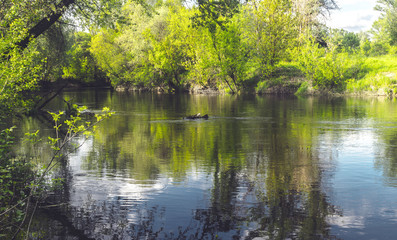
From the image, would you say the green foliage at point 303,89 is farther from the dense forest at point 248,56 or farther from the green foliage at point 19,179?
the green foliage at point 19,179

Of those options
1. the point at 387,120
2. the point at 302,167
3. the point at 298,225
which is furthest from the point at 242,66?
the point at 298,225

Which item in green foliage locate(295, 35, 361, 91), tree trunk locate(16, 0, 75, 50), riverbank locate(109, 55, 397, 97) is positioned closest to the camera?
tree trunk locate(16, 0, 75, 50)

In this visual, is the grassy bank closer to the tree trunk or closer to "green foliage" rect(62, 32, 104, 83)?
the tree trunk

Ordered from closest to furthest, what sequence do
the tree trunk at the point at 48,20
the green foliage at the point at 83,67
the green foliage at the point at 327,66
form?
the tree trunk at the point at 48,20 → the green foliage at the point at 327,66 → the green foliage at the point at 83,67

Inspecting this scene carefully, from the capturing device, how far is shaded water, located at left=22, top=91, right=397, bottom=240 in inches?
Answer: 369

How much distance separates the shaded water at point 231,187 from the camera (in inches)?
369

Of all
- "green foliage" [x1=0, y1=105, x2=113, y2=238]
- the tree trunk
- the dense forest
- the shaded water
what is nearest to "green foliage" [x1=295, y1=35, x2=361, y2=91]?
the dense forest

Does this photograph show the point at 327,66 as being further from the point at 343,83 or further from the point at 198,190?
the point at 198,190

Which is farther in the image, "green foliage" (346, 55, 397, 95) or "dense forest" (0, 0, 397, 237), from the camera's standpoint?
"dense forest" (0, 0, 397, 237)

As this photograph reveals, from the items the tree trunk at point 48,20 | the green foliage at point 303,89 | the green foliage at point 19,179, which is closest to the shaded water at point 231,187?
the green foliage at point 19,179

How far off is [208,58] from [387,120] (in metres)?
42.3

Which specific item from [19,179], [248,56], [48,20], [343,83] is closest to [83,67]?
[248,56]

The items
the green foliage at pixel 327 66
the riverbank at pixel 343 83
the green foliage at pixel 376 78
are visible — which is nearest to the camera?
the green foliage at pixel 376 78

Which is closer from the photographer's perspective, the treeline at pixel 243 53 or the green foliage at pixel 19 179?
the green foliage at pixel 19 179
